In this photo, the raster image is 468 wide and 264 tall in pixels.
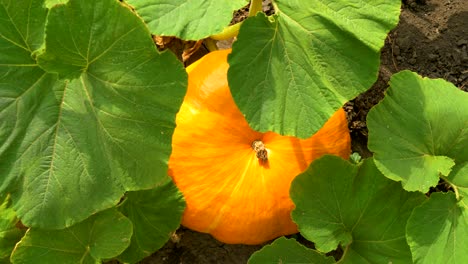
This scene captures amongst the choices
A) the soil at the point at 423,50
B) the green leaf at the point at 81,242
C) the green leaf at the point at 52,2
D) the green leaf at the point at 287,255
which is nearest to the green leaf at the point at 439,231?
the green leaf at the point at 287,255

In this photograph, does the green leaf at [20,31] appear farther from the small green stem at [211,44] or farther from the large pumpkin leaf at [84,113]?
the small green stem at [211,44]

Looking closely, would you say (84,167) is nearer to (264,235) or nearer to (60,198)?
(60,198)

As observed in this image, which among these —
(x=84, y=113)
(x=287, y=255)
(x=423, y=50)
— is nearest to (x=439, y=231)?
(x=287, y=255)

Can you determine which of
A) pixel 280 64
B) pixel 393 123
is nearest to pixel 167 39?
pixel 280 64

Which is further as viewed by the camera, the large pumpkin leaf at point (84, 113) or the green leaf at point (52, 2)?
the green leaf at point (52, 2)

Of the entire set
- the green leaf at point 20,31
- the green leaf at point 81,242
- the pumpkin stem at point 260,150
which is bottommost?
the green leaf at point 81,242

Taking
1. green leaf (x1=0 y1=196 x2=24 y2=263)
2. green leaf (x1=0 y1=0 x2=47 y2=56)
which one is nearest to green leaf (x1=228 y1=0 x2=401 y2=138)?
green leaf (x1=0 y1=0 x2=47 y2=56)
